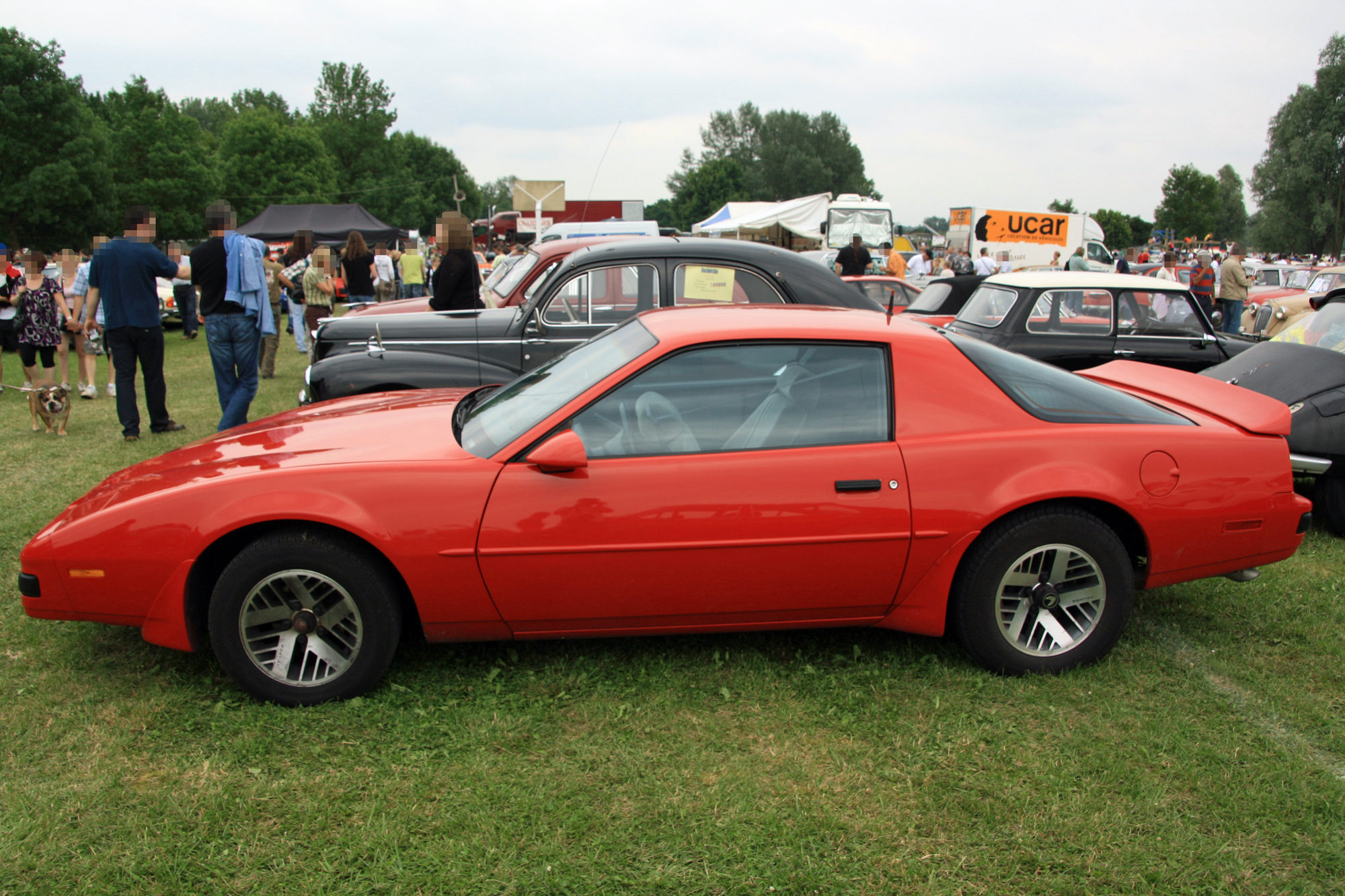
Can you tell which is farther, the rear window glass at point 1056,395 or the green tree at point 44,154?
the green tree at point 44,154

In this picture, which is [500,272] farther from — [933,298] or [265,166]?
[265,166]

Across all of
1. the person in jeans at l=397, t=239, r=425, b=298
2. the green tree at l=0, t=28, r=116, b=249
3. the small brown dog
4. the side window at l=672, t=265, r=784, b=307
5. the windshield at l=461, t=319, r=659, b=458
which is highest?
the green tree at l=0, t=28, r=116, b=249

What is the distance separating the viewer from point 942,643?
372 centimetres

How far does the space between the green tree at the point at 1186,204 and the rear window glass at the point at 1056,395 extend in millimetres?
80267

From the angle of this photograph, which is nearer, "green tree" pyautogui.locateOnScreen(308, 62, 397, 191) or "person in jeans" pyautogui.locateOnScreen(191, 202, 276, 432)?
"person in jeans" pyautogui.locateOnScreen(191, 202, 276, 432)

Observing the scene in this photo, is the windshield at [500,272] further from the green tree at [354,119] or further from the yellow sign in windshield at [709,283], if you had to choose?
the green tree at [354,119]

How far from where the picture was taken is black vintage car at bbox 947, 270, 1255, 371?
7.95m

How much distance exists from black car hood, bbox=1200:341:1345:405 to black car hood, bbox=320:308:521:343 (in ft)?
15.8

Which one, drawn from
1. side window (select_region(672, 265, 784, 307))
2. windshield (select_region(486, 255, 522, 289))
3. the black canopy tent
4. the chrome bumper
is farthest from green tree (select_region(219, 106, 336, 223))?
the chrome bumper

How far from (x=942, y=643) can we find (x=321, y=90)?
9404cm

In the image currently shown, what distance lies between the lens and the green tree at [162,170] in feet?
153

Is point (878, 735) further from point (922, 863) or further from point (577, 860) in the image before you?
point (577, 860)

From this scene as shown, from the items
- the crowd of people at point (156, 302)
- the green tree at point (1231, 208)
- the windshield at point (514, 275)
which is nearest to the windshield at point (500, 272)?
the windshield at point (514, 275)

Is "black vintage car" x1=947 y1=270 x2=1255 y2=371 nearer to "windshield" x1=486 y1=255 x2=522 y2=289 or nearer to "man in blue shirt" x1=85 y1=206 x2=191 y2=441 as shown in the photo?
"windshield" x1=486 y1=255 x2=522 y2=289
